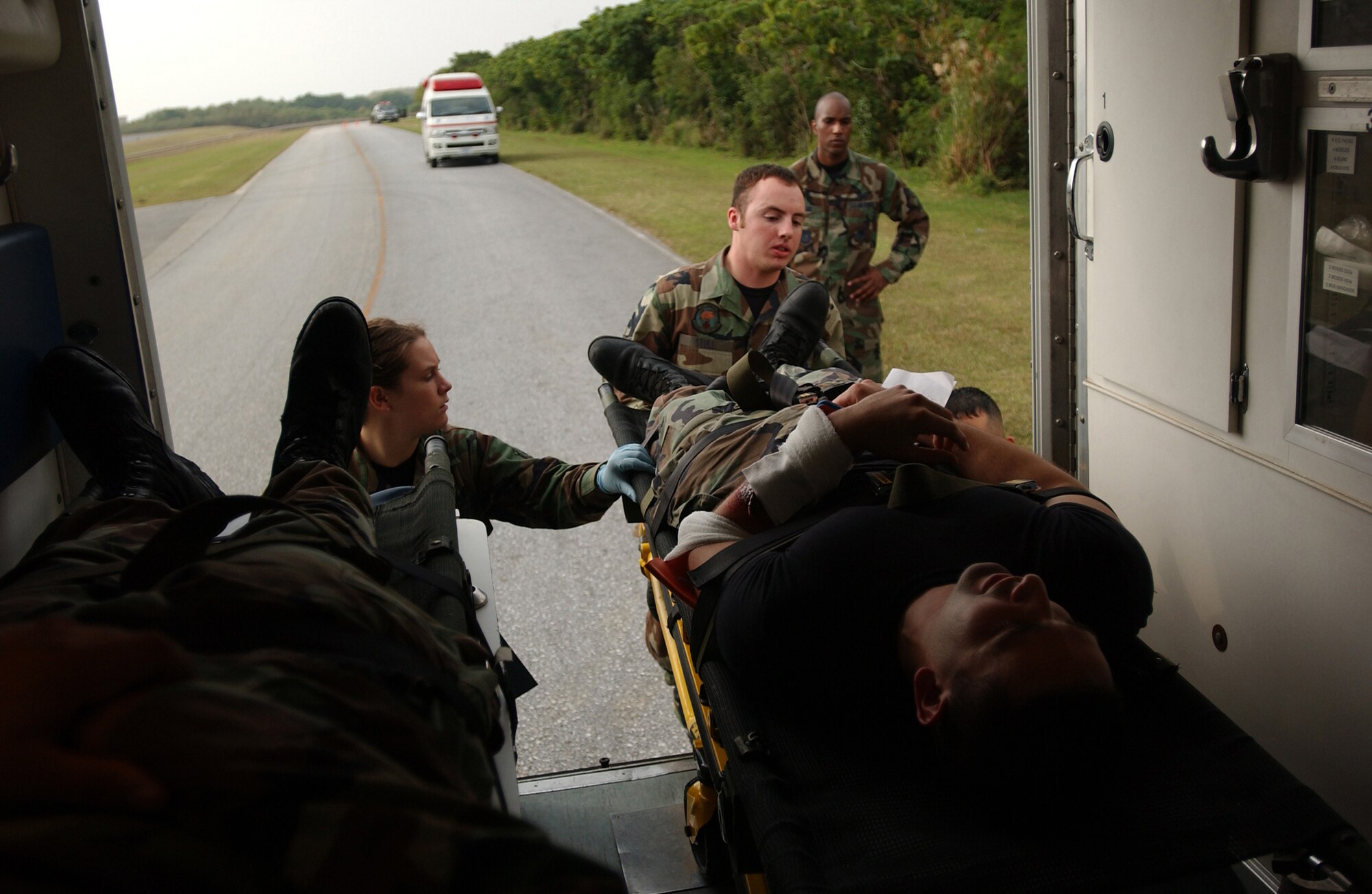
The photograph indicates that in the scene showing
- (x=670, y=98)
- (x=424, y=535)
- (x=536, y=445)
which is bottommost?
(x=536, y=445)

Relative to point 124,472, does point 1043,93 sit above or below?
above

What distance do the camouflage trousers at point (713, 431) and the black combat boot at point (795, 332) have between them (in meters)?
0.05

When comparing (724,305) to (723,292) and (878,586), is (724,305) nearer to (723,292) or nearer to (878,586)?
(723,292)

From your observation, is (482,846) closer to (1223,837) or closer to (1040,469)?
(1223,837)

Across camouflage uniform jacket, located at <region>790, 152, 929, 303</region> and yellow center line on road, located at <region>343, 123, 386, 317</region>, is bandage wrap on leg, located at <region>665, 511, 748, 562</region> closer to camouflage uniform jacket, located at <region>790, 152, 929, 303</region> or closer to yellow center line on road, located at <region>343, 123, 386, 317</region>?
camouflage uniform jacket, located at <region>790, 152, 929, 303</region>

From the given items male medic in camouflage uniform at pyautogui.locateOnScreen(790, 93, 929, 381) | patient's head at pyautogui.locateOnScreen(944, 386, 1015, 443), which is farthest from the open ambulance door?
male medic in camouflage uniform at pyautogui.locateOnScreen(790, 93, 929, 381)

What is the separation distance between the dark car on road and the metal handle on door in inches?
796

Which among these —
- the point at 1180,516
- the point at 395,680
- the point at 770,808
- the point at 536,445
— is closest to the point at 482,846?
the point at 395,680

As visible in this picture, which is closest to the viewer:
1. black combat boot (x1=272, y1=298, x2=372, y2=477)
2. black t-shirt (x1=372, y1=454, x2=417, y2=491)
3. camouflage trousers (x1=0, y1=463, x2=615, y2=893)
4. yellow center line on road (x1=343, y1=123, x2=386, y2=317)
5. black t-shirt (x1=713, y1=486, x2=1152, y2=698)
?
camouflage trousers (x1=0, y1=463, x2=615, y2=893)

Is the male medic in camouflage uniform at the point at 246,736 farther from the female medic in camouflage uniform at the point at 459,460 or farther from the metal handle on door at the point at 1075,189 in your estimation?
the metal handle on door at the point at 1075,189

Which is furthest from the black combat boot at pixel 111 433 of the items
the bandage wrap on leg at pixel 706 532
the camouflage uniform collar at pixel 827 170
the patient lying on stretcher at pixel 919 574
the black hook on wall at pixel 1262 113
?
the camouflage uniform collar at pixel 827 170

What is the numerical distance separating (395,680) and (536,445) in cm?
512

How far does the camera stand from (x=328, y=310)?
239cm

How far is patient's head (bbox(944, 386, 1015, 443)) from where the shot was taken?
119 inches
